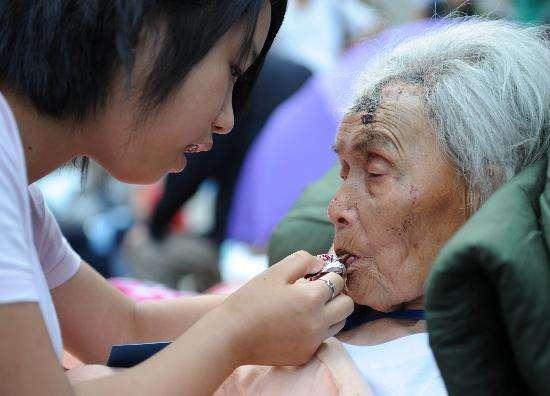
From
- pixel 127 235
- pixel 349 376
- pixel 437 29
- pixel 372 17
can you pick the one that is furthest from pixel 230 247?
pixel 349 376

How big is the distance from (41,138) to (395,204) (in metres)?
0.68

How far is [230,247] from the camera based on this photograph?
4609 mm

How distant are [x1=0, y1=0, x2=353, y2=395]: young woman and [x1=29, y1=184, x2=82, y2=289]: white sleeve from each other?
185mm

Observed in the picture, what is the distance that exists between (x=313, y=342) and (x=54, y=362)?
47 centimetres

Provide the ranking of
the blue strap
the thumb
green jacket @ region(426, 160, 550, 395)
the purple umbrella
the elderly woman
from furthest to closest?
the purple umbrella → the blue strap → the elderly woman → the thumb → green jacket @ region(426, 160, 550, 395)

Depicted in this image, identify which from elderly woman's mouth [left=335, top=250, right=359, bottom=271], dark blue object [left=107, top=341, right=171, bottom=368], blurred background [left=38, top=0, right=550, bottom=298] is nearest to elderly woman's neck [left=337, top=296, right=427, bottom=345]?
elderly woman's mouth [left=335, top=250, right=359, bottom=271]

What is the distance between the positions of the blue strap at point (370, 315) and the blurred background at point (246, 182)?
3.63 ft

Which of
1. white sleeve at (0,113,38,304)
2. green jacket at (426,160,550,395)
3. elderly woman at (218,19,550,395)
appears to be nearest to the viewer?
green jacket at (426,160,550,395)

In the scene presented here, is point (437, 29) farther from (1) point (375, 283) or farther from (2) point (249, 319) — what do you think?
(2) point (249, 319)

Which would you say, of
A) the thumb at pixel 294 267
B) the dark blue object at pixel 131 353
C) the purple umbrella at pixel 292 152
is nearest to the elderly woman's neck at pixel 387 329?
the thumb at pixel 294 267

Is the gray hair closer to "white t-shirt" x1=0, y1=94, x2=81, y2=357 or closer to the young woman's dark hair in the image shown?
the young woman's dark hair

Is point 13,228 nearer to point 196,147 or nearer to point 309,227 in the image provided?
point 196,147

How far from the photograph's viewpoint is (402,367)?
181cm

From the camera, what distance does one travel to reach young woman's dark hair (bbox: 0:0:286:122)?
1.56 meters
